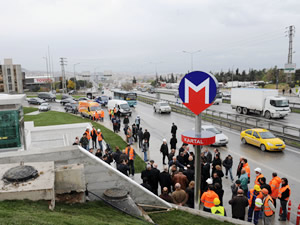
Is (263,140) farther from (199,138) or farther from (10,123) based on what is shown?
(10,123)

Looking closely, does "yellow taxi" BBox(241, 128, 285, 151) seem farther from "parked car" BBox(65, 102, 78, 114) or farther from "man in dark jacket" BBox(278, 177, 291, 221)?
"parked car" BBox(65, 102, 78, 114)

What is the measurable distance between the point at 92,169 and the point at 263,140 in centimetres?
1217

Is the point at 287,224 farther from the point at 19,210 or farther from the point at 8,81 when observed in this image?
the point at 8,81

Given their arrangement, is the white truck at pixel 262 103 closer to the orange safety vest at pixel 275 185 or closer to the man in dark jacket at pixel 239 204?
the orange safety vest at pixel 275 185

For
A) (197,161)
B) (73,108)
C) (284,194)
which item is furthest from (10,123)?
(73,108)

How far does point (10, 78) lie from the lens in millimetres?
108062

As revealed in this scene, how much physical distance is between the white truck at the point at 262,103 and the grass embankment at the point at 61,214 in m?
25.9

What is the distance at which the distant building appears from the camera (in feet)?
343

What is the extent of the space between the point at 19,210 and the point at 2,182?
1304mm

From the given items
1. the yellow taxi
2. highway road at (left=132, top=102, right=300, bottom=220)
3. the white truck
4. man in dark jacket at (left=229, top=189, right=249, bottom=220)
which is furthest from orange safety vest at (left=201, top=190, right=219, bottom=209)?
the white truck

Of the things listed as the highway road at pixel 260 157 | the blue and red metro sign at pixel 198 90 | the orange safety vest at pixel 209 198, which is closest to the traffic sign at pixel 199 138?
the blue and red metro sign at pixel 198 90

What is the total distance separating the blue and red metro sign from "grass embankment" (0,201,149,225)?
122 inches

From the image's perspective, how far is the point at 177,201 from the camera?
8.21 meters

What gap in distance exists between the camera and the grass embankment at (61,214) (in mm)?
4922
